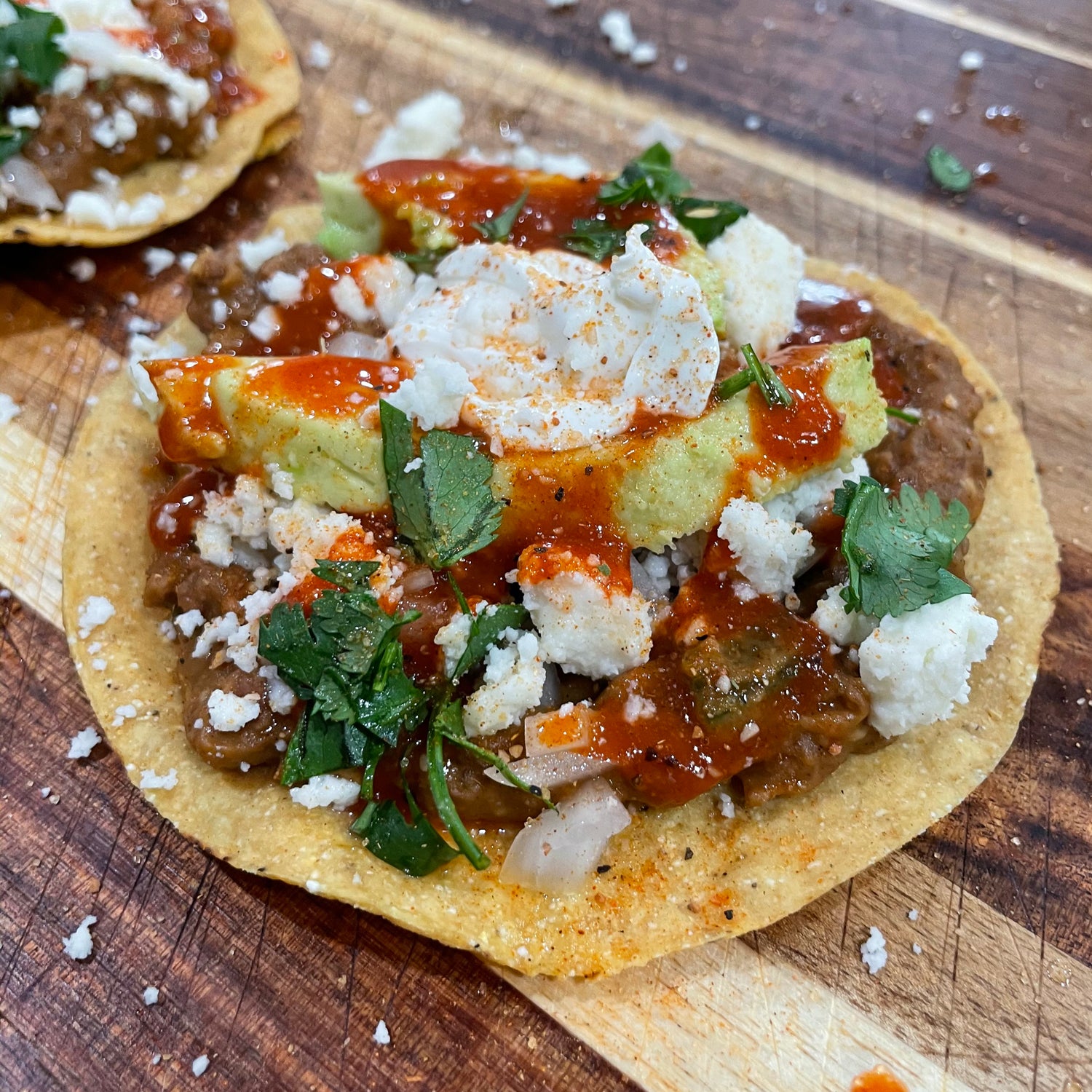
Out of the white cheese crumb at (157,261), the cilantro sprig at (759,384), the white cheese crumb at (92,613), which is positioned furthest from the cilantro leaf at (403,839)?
the white cheese crumb at (157,261)

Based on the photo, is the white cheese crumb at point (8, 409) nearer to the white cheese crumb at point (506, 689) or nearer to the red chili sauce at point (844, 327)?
the white cheese crumb at point (506, 689)

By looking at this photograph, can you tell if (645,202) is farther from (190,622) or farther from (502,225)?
(190,622)

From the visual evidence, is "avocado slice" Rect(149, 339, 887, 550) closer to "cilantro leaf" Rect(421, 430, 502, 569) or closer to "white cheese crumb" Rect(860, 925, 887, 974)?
"cilantro leaf" Rect(421, 430, 502, 569)

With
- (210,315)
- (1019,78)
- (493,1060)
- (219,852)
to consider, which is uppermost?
(1019,78)

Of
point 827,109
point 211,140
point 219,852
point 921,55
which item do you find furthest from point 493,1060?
point 921,55

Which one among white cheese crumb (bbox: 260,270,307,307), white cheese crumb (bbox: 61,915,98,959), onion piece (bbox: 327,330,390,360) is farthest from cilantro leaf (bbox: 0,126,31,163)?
white cheese crumb (bbox: 61,915,98,959)

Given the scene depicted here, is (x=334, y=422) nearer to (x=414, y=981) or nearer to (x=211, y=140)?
(x=414, y=981)
